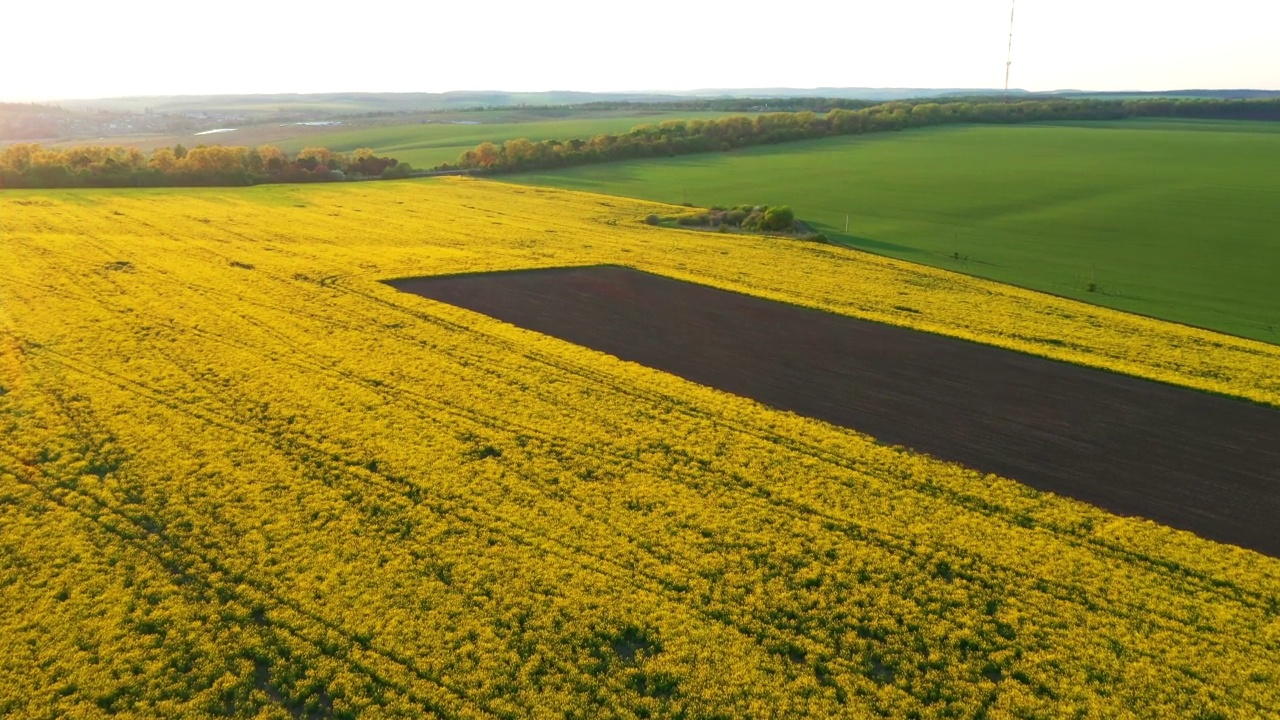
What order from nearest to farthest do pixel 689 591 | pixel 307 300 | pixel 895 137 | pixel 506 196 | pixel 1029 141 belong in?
pixel 689 591
pixel 307 300
pixel 506 196
pixel 1029 141
pixel 895 137

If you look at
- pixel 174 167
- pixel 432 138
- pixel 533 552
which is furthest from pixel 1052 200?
pixel 432 138

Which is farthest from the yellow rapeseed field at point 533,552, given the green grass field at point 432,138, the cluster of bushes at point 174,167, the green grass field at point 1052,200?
the green grass field at point 432,138

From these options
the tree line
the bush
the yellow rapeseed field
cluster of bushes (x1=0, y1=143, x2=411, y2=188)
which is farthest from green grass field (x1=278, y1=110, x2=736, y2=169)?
the yellow rapeseed field

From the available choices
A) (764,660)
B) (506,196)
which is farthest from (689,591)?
(506,196)

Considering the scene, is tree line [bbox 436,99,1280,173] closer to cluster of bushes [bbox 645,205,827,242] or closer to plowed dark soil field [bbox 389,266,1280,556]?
A: cluster of bushes [bbox 645,205,827,242]

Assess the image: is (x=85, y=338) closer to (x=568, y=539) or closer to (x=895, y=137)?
(x=568, y=539)

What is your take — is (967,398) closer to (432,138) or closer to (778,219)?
(778,219)
